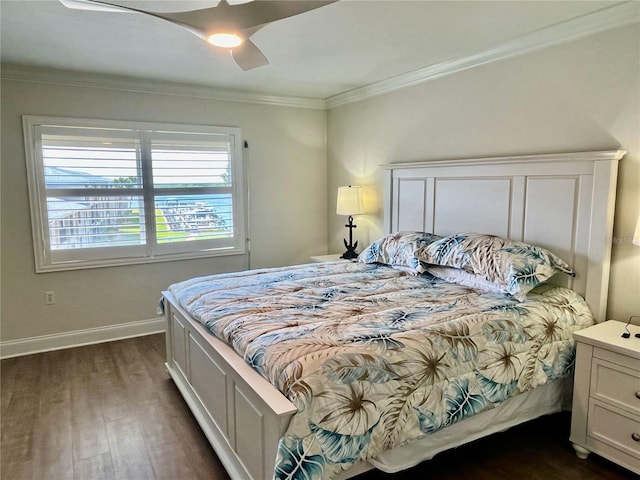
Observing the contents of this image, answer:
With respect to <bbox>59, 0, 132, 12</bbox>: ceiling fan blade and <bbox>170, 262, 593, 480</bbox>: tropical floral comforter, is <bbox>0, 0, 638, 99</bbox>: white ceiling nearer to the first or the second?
<bbox>59, 0, 132, 12</bbox>: ceiling fan blade

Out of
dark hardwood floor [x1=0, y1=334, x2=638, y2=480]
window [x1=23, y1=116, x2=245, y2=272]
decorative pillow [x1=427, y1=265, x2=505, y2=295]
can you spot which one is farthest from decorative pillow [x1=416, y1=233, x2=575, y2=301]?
window [x1=23, y1=116, x2=245, y2=272]

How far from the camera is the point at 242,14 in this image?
1771 mm

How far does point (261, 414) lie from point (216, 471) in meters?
0.74

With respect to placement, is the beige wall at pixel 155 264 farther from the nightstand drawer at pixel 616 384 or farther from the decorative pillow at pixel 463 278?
the nightstand drawer at pixel 616 384

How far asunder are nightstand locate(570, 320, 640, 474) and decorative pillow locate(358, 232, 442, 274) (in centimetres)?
118

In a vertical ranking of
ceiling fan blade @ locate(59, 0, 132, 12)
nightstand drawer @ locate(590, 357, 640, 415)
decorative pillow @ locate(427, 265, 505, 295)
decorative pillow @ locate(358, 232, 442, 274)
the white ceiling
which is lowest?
nightstand drawer @ locate(590, 357, 640, 415)

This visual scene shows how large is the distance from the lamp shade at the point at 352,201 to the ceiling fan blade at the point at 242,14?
8.26ft

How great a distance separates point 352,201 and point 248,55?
2.13 metres

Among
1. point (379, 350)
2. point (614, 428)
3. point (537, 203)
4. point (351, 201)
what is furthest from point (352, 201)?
point (614, 428)

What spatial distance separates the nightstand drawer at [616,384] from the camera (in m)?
2.09

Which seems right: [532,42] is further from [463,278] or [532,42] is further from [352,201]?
[352,201]

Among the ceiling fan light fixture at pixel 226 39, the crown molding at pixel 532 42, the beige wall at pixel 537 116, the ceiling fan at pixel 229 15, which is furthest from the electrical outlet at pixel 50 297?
the crown molding at pixel 532 42

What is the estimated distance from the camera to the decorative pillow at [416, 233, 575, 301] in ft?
8.19

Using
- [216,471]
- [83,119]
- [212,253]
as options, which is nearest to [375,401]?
[216,471]
